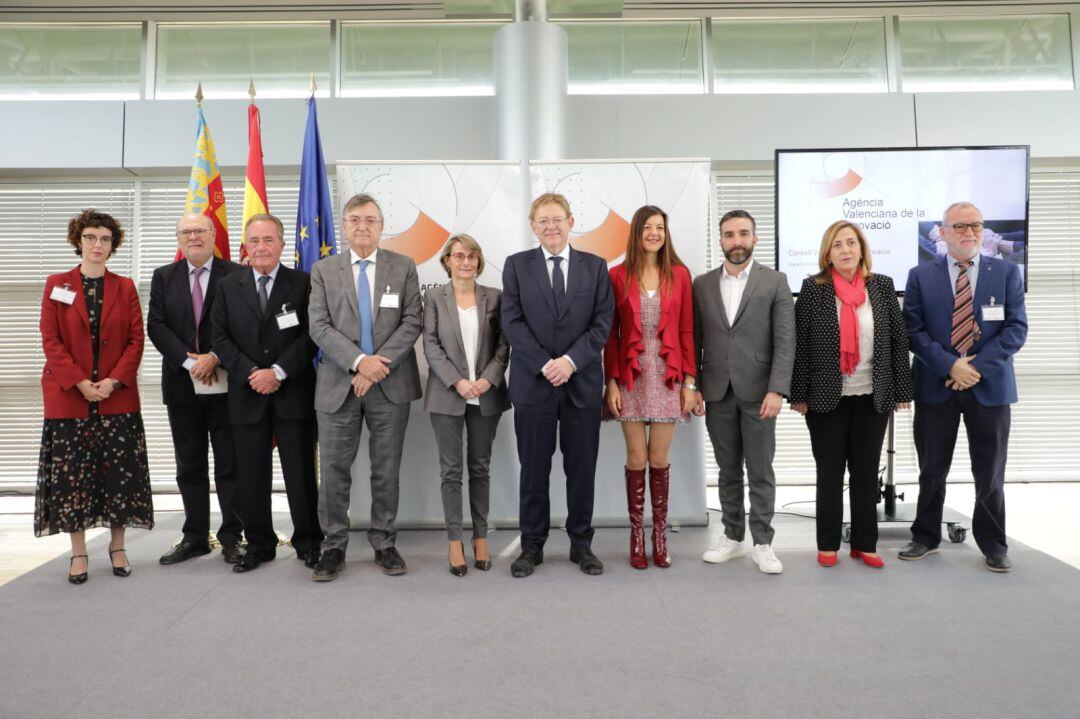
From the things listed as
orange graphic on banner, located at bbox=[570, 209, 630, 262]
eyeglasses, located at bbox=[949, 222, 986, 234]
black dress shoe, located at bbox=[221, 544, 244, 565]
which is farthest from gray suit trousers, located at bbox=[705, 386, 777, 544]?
black dress shoe, located at bbox=[221, 544, 244, 565]

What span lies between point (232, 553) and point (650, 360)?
2179mm

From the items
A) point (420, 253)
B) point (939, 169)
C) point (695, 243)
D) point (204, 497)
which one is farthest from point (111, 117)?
point (939, 169)

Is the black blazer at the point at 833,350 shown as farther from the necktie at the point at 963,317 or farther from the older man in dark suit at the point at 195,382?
the older man in dark suit at the point at 195,382

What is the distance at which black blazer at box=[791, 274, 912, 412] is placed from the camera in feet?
11.0

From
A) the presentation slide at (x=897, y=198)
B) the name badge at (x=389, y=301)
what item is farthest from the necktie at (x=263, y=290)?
the presentation slide at (x=897, y=198)

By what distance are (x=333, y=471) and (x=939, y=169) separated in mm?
3652

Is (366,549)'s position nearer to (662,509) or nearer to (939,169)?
(662,509)

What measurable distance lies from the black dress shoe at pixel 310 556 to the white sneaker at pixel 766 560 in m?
1.99

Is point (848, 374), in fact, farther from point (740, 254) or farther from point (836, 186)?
point (836, 186)

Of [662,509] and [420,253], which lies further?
A: [420,253]

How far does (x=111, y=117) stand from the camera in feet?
17.6

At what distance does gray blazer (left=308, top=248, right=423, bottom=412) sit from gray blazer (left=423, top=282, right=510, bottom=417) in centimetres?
10

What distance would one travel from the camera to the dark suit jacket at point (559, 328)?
3.30 metres

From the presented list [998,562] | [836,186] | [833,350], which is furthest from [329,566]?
[836,186]
